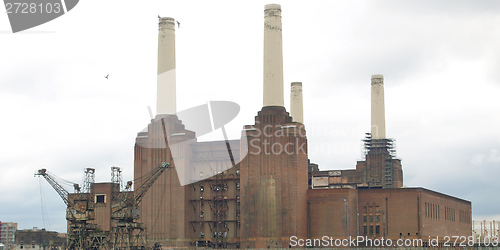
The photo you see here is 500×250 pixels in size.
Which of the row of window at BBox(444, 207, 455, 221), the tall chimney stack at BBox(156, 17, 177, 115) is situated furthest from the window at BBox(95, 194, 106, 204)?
the row of window at BBox(444, 207, 455, 221)

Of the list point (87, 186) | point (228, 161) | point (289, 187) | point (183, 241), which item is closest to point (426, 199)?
point (289, 187)

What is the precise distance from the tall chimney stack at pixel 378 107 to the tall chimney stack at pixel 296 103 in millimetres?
13570

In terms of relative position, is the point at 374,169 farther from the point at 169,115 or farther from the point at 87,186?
the point at 87,186

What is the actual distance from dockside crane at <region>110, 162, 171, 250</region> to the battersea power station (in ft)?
6.81

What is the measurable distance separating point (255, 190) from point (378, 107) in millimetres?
39554

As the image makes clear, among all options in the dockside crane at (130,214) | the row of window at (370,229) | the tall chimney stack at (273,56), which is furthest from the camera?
the row of window at (370,229)

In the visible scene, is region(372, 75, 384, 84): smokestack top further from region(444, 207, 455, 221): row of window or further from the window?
the window

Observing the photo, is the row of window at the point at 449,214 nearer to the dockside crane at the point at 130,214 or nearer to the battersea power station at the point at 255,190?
the battersea power station at the point at 255,190

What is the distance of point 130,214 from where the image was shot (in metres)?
93.6

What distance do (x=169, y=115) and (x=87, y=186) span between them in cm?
1750

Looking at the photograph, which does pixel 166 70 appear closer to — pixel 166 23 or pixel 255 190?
pixel 166 23

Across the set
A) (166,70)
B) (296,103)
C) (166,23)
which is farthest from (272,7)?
(296,103)

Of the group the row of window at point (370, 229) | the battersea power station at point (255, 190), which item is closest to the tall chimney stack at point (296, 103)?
the battersea power station at point (255, 190)

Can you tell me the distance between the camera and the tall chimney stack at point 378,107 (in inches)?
4941
